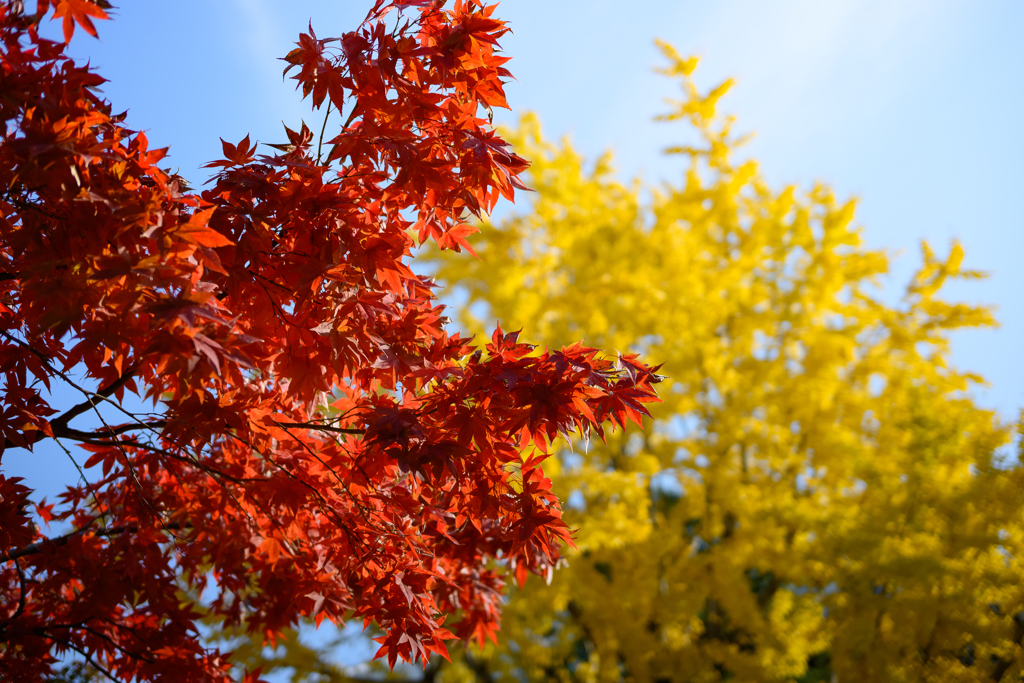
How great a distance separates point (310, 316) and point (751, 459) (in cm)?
571

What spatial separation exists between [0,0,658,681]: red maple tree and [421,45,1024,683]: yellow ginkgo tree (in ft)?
11.1

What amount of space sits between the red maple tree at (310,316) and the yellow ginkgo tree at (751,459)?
11.1 ft

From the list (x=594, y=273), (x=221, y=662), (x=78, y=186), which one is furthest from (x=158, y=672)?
(x=594, y=273)

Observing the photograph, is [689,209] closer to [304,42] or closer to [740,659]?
[740,659]

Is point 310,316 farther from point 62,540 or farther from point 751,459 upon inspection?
point 751,459

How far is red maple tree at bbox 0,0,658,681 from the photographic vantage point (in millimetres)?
1676

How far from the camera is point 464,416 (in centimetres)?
209

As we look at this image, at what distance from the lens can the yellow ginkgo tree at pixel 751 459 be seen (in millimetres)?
4645

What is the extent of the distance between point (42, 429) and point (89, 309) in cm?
92

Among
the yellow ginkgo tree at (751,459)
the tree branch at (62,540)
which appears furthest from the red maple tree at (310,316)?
the yellow ginkgo tree at (751,459)

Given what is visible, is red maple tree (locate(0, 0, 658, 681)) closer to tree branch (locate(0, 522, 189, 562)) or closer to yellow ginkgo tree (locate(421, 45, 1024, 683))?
tree branch (locate(0, 522, 189, 562))

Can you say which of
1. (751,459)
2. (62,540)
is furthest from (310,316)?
(751,459)

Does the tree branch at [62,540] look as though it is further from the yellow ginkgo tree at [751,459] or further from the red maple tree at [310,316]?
the yellow ginkgo tree at [751,459]

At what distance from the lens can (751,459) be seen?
6609 mm
